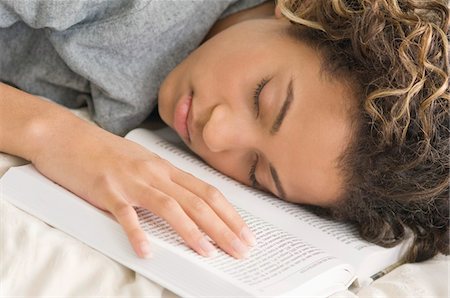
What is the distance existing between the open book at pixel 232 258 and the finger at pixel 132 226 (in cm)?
1

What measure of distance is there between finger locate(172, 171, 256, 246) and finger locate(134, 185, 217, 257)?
0.05 m

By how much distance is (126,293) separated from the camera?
779mm

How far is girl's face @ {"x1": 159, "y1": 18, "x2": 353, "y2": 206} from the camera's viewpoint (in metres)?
1.03

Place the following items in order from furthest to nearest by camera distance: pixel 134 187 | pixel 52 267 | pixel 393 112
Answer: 1. pixel 393 112
2. pixel 134 187
3. pixel 52 267

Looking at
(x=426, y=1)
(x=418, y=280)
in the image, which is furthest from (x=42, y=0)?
(x=418, y=280)

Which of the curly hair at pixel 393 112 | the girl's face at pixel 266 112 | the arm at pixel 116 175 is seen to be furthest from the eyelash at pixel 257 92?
the arm at pixel 116 175

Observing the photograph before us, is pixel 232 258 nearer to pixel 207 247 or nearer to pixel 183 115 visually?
pixel 207 247

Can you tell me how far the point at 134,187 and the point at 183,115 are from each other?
300mm

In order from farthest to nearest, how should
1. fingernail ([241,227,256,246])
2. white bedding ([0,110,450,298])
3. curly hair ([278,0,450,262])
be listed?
curly hair ([278,0,450,262]) → fingernail ([241,227,256,246]) → white bedding ([0,110,450,298])

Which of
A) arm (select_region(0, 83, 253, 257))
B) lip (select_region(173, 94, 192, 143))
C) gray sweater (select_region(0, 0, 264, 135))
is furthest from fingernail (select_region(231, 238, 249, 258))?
gray sweater (select_region(0, 0, 264, 135))

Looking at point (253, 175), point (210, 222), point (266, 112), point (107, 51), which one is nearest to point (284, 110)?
point (266, 112)

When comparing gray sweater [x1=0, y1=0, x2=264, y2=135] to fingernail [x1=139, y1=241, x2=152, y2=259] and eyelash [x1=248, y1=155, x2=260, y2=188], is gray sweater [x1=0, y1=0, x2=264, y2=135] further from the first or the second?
fingernail [x1=139, y1=241, x2=152, y2=259]

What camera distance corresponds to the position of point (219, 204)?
0.89 meters

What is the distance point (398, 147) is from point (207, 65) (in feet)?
1.12
